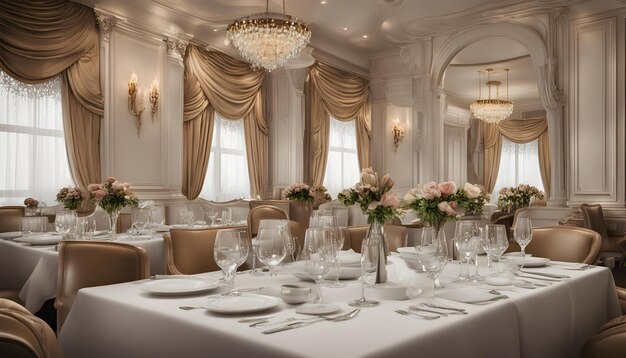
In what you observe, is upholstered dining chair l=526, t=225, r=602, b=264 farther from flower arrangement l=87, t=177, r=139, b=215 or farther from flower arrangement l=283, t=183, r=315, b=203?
flower arrangement l=283, t=183, r=315, b=203

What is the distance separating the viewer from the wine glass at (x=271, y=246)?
1.72 m

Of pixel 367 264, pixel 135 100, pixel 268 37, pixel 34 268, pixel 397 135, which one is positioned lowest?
pixel 34 268

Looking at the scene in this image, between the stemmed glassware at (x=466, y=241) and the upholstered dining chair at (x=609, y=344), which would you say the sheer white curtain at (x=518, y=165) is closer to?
the stemmed glassware at (x=466, y=241)

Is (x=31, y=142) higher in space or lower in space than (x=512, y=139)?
lower

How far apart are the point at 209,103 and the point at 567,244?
5.52 m

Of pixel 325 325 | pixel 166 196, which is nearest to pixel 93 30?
pixel 166 196

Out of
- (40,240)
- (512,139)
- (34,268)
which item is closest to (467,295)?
(34,268)

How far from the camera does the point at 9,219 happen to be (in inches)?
175

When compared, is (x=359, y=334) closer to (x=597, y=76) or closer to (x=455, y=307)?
(x=455, y=307)

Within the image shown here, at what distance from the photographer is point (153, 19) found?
6535 mm

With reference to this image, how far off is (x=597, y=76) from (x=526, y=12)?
127cm

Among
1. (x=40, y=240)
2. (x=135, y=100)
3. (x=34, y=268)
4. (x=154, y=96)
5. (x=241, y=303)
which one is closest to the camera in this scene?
(x=241, y=303)

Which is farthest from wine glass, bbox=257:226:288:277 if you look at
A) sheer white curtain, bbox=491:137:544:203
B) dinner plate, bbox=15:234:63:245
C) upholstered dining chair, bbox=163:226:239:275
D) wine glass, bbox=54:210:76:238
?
sheer white curtain, bbox=491:137:544:203

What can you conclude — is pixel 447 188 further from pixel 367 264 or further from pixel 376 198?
pixel 367 264
